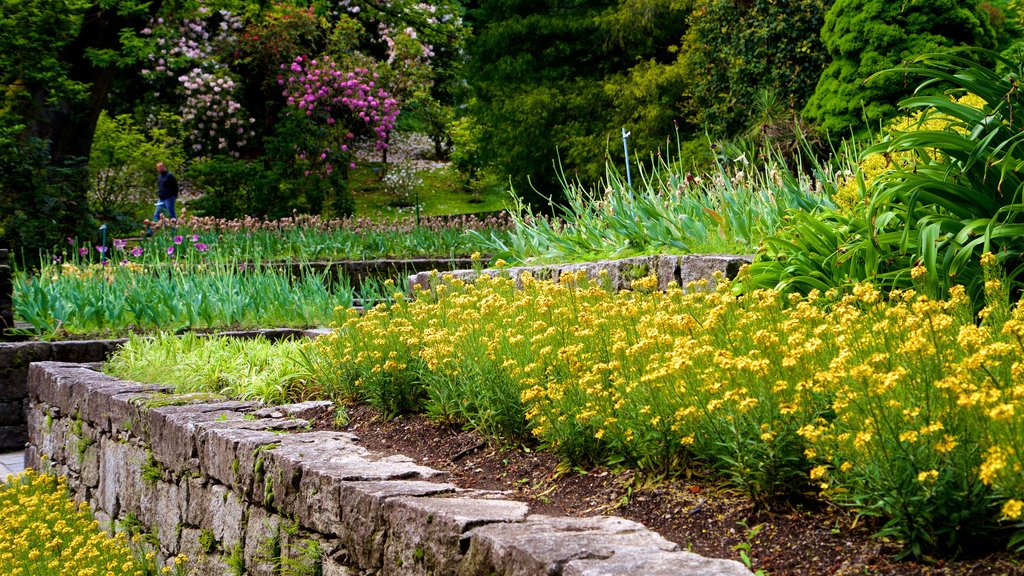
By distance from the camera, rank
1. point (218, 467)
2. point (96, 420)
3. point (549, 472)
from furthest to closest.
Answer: point (96, 420) < point (218, 467) < point (549, 472)

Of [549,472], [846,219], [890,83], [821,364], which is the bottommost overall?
[549,472]

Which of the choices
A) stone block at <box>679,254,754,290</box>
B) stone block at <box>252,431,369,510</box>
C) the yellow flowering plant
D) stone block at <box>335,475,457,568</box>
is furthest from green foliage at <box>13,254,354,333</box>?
stone block at <box>335,475,457,568</box>

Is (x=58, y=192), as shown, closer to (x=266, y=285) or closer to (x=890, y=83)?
(x=266, y=285)

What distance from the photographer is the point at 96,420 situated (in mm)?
6691

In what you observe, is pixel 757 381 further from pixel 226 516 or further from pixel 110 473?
pixel 110 473

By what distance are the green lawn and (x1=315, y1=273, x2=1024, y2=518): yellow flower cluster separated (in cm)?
2269

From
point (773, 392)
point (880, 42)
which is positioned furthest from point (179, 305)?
point (880, 42)

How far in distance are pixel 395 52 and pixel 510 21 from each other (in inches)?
196

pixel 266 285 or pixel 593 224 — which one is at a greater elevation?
pixel 593 224

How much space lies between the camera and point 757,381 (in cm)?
274

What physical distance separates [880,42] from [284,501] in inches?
418

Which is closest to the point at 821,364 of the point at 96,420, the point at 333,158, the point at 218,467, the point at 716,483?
the point at 716,483

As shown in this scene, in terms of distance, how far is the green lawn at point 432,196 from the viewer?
28.7 meters

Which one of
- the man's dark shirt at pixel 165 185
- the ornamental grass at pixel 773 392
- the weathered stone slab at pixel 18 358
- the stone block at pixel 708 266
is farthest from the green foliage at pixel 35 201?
the stone block at pixel 708 266
